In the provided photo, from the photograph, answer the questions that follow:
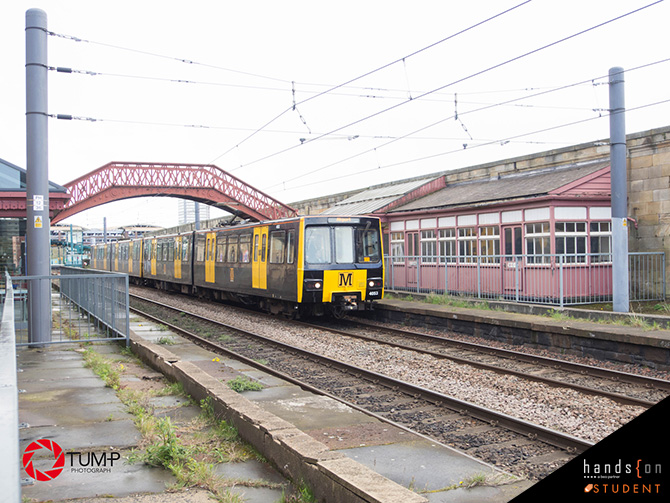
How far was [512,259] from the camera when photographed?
58.6 feet

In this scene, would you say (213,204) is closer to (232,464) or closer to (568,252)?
(568,252)

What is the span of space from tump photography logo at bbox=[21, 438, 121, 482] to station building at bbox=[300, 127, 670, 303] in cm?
1213

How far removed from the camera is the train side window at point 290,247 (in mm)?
16312

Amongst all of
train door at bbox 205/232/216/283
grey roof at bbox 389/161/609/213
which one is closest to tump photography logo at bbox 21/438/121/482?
grey roof at bbox 389/161/609/213

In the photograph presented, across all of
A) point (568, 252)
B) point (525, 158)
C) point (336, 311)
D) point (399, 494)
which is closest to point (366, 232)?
point (336, 311)

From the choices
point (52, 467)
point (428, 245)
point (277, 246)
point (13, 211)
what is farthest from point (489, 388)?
point (428, 245)

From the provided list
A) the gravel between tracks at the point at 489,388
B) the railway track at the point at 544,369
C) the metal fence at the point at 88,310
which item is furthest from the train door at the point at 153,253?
the railway track at the point at 544,369

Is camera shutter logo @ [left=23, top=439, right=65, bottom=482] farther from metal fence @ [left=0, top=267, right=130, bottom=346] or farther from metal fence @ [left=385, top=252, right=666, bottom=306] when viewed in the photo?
metal fence @ [left=385, top=252, right=666, bottom=306]

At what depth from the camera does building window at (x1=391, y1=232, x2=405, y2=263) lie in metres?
23.6

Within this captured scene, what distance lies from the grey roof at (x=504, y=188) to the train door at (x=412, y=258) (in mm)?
1071

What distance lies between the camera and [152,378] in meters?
8.12

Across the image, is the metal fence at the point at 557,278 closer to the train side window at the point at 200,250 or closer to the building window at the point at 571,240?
the building window at the point at 571,240

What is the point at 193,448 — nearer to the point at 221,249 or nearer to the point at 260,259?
the point at 260,259

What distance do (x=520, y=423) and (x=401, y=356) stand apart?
16.3 feet
